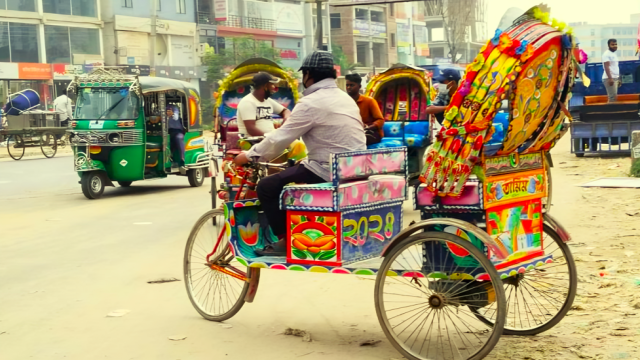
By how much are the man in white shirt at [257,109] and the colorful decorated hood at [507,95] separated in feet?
19.4

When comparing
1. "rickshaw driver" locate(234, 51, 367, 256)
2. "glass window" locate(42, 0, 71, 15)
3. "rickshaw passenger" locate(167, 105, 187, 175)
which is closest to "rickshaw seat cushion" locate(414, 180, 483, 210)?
"rickshaw driver" locate(234, 51, 367, 256)

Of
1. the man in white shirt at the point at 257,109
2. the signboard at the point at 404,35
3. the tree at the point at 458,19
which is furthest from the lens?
the signboard at the point at 404,35

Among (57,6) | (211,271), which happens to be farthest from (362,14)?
(211,271)

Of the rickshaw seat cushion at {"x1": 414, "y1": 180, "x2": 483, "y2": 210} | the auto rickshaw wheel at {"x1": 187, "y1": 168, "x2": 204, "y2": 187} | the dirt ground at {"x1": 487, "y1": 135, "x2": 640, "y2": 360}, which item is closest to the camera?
the rickshaw seat cushion at {"x1": 414, "y1": 180, "x2": 483, "y2": 210}

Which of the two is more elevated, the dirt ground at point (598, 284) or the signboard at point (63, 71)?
the signboard at point (63, 71)

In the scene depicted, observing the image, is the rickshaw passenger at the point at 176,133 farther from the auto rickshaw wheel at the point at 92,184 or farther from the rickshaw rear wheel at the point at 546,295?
the rickshaw rear wheel at the point at 546,295

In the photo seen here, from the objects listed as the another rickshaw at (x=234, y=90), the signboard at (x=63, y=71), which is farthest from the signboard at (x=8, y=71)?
the another rickshaw at (x=234, y=90)

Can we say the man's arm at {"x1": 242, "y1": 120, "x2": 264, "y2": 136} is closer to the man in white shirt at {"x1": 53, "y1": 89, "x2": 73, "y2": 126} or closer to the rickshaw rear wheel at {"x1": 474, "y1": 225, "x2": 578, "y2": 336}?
the rickshaw rear wheel at {"x1": 474, "y1": 225, "x2": 578, "y2": 336}

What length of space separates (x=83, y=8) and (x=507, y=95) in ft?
154

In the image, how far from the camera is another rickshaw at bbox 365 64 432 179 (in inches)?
526

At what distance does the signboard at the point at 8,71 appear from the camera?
42.6m

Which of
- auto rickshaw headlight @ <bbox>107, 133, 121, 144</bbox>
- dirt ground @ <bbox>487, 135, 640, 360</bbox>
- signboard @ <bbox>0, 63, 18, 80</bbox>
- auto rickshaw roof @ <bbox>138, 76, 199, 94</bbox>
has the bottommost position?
dirt ground @ <bbox>487, 135, 640, 360</bbox>

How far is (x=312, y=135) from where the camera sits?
6195mm

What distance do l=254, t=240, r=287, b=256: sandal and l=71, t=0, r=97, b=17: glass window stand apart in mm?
44714
